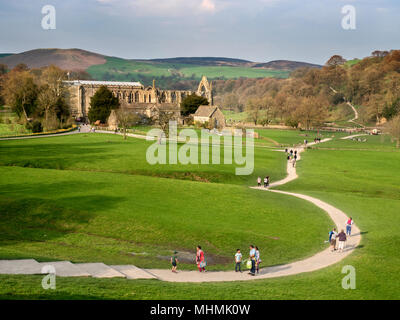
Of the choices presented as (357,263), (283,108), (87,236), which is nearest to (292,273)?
(357,263)

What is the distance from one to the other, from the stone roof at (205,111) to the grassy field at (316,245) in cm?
7251

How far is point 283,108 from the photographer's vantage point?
16162 cm

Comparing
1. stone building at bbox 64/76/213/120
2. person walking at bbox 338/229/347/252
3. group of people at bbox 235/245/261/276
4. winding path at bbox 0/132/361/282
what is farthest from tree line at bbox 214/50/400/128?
group of people at bbox 235/245/261/276

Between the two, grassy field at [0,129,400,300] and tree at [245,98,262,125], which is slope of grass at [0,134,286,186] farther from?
tree at [245,98,262,125]

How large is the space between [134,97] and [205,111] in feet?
178

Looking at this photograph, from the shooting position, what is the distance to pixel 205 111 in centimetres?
13000

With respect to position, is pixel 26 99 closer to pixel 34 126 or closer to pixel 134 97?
pixel 34 126

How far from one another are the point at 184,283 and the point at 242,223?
1117 cm

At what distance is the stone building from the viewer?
144625 mm

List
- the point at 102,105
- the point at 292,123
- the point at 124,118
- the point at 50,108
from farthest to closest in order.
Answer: the point at 292,123, the point at 102,105, the point at 50,108, the point at 124,118

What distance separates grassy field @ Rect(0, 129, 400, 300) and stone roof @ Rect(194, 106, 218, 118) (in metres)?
72.5

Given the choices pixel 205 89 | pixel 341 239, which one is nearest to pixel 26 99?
pixel 205 89

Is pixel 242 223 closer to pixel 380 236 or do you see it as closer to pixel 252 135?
pixel 380 236

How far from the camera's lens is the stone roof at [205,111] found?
418 ft
